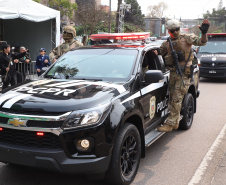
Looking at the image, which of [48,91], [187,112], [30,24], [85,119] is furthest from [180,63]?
[30,24]

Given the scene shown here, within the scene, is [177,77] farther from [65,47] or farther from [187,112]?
[65,47]

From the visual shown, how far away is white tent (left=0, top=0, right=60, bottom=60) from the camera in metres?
11.9

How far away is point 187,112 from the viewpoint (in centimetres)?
602

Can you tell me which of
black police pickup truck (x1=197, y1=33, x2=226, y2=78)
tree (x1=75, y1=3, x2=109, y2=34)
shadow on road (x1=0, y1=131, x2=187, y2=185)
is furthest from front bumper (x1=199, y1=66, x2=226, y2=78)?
tree (x1=75, y1=3, x2=109, y2=34)

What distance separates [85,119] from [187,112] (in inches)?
131

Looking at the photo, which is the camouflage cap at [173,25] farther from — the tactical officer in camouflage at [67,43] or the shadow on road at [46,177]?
the tactical officer in camouflage at [67,43]

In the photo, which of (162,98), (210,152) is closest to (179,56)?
(162,98)

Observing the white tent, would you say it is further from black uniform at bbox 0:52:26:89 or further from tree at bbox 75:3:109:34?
tree at bbox 75:3:109:34

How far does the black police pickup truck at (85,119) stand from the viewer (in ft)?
10.2

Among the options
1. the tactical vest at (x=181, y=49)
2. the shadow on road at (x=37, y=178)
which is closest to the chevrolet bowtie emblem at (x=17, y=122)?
the shadow on road at (x=37, y=178)

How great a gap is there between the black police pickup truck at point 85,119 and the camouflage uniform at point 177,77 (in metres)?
0.77

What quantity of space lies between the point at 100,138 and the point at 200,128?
12.4 feet

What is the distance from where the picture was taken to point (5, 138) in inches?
131

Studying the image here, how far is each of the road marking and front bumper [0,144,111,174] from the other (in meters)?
1.38
